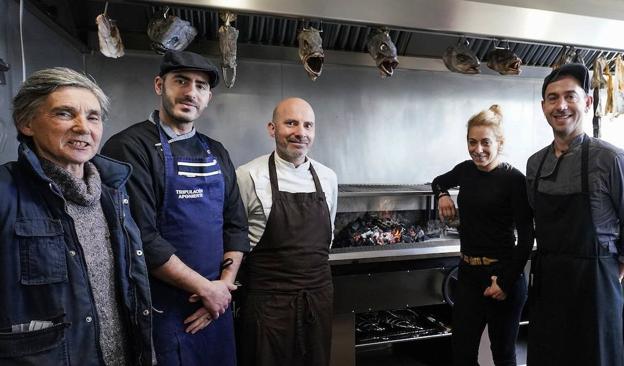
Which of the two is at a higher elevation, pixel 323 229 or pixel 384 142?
pixel 384 142

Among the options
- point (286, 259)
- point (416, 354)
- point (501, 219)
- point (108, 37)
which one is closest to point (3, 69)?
point (108, 37)

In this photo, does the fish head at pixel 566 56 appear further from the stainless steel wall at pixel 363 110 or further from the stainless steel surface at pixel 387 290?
the stainless steel surface at pixel 387 290

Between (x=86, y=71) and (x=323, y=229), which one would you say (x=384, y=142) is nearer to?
(x=323, y=229)

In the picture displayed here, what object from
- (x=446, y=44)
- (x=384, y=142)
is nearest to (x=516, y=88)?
(x=446, y=44)

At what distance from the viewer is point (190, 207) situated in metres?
1.47

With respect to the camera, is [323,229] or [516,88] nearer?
[323,229]

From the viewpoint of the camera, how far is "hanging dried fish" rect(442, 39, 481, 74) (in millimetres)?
2479

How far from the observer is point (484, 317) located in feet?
6.38

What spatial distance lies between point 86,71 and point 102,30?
77 centimetres

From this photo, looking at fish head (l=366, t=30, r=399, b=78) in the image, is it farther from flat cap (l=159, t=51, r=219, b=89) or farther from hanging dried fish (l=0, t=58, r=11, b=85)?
hanging dried fish (l=0, t=58, r=11, b=85)

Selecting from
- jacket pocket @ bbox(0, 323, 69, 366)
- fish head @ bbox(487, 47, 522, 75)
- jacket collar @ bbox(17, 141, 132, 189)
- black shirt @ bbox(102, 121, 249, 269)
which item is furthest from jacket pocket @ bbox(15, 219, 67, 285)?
fish head @ bbox(487, 47, 522, 75)

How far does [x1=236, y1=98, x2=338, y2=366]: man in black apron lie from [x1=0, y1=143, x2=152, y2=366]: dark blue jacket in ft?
2.54

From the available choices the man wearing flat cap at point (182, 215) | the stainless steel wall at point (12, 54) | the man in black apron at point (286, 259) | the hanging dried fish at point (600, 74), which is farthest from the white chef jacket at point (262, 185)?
the hanging dried fish at point (600, 74)

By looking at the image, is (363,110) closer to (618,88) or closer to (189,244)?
(618,88)
